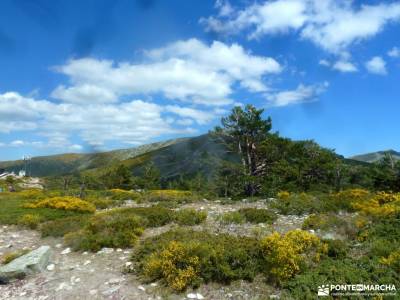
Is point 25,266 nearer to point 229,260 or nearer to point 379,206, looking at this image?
point 229,260

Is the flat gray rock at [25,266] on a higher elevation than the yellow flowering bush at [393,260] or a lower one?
lower

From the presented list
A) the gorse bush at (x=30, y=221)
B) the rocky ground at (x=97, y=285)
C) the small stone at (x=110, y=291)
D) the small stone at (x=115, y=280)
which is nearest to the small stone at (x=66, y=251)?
the rocky ground at (x=97, y=285)

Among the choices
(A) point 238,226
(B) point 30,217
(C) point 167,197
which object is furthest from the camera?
(C) point 167,197

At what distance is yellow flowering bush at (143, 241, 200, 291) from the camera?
29.4ft

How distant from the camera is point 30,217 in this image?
1809 centimetres

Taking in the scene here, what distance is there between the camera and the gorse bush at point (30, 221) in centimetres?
1734

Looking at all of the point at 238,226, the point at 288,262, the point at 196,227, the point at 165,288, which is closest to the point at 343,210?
the point at 238,226

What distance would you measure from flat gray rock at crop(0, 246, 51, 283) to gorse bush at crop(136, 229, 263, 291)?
9.44 feet

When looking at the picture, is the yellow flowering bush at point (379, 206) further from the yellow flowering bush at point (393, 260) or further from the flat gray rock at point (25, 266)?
the flat gray rock at point (25, 266)

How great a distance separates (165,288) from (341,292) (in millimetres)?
4161

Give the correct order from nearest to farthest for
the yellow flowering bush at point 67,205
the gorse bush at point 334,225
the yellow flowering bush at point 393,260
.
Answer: the yellow flowering bush at point 393,260 → the gorse bush at point 334,225 → the yellow flowering bush at point 67,205

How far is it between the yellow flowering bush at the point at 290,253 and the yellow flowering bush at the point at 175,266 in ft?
6.45

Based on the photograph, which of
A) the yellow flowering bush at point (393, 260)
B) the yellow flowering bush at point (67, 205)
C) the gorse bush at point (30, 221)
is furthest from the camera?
the yellow flowering bush at point (67, 205)

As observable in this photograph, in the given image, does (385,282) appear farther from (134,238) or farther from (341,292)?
(134,238)
